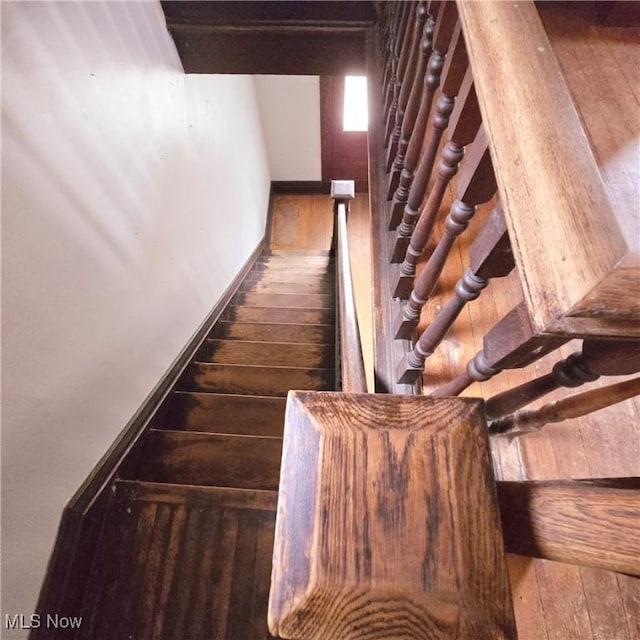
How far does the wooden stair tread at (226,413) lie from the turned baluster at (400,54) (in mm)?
1262

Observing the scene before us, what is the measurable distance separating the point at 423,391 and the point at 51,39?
4.24 feet

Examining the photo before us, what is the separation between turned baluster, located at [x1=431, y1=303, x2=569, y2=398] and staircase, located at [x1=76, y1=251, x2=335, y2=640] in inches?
36.7

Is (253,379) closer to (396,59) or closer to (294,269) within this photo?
(396,59)

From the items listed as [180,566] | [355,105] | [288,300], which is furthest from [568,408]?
[355,105]

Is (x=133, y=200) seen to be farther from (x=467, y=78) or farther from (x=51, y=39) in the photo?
(x=467, y=78)

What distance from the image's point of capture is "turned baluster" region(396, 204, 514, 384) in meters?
0.55

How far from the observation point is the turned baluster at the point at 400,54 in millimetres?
1234

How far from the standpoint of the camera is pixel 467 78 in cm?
63

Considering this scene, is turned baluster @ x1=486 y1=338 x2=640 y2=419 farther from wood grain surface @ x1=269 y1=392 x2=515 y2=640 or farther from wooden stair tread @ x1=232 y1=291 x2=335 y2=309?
wooden stair tread @ x1=232 y1=291 x2=335 y2=309

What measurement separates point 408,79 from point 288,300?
6.25 feet

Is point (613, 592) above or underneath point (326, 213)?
underneath

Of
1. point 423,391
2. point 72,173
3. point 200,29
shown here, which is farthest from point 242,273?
point 423,391

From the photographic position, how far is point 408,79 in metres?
1.22

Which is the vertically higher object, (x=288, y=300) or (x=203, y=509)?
(x=288, y=300)
